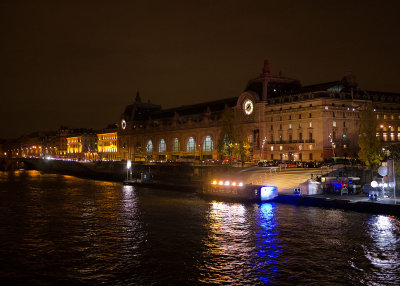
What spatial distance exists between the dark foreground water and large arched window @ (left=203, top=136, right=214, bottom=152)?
86822 millimetres

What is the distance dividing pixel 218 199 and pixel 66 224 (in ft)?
77.2

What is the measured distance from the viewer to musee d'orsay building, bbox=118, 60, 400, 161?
99.4 meters

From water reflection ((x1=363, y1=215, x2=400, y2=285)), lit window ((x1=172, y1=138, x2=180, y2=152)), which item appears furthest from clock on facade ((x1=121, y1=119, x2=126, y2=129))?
water reflection ((x1=363, y1=215, x2=400, y2=285))

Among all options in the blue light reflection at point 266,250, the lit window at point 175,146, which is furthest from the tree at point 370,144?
the lit window at point 175,146

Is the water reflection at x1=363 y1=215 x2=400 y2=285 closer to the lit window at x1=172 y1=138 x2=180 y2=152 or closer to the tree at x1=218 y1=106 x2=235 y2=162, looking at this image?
the tree at x1=218 y1=106 x2=235 y2=162

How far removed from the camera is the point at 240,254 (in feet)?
96.3

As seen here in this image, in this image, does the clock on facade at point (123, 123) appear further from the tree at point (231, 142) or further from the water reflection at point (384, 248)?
the water reflection at point (384, 248)

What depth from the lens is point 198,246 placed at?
3153cm

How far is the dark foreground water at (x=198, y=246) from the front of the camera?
24.9m

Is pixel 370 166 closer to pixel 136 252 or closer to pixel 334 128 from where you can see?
pixel 334 128

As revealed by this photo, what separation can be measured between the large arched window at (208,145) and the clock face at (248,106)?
1974cm

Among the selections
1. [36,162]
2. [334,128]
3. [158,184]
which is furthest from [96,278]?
[36,162]

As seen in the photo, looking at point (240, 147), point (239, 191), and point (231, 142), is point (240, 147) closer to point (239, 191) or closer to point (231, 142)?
point (231, 142)

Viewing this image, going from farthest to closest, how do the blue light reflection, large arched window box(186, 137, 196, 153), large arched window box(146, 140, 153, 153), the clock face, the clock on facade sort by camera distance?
1. the clock on facade
2. large arched window box(146, 140, 153, 153)
3. large arched window box(186, 137, 196, 153)
4. the clock face
5. the blue light reflection
